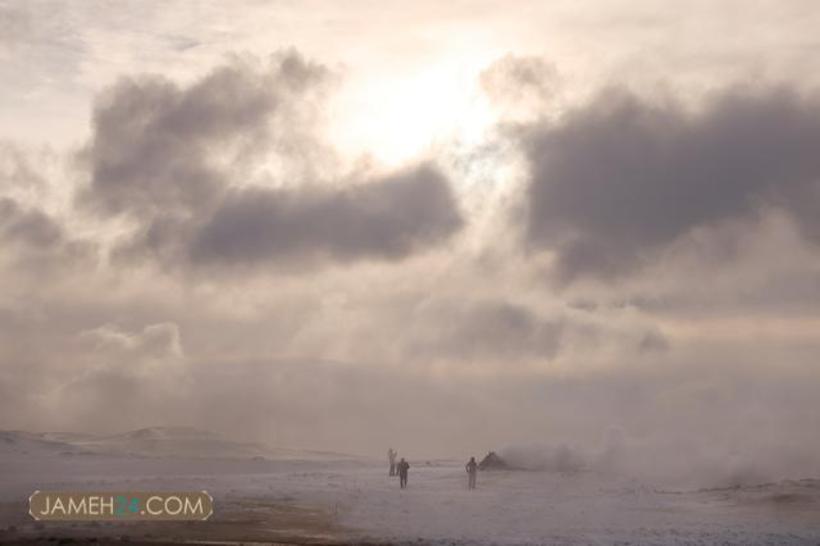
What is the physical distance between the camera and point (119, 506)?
168 ft

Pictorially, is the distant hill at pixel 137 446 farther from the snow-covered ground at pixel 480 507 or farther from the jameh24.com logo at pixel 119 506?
the jameh24.com logo at pixel 119 506

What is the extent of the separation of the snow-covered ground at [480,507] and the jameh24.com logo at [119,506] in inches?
42.9

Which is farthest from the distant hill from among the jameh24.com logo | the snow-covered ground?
the jameh24.com logo

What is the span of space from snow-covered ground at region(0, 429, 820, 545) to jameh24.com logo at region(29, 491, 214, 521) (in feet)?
3.58

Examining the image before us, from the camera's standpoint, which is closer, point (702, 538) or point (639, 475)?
point (702, 538)

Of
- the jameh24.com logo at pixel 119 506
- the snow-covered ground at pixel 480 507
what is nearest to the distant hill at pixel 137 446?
the snow-covered ground at pixel 480 507

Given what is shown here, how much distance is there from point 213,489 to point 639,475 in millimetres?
50807

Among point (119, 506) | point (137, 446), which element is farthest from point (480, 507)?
point (137, 446)

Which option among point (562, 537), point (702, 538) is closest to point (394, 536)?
point (562, 537)

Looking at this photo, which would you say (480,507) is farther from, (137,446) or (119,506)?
(137,446)

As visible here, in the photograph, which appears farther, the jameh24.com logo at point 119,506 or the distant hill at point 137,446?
the distant hill at point 137,446

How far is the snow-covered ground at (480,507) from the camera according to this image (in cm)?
4481

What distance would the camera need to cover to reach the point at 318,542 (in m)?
41.1

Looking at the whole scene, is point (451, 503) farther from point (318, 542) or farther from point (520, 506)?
point (318, 542)
